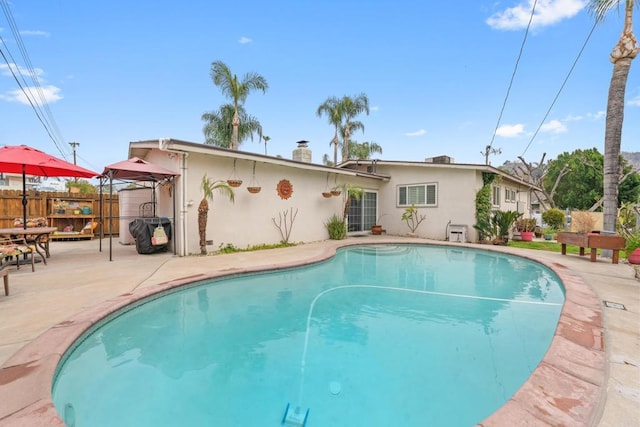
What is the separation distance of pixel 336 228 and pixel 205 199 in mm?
5917

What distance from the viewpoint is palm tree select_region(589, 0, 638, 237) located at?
318 inches

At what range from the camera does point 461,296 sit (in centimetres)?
526

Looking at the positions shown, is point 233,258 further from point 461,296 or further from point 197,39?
Result: point 197,39

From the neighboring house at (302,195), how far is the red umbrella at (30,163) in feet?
6.78

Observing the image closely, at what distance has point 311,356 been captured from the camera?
3.18 meters

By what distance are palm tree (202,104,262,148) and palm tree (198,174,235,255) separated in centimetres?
1519

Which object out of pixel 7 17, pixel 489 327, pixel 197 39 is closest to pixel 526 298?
pixel 489 327

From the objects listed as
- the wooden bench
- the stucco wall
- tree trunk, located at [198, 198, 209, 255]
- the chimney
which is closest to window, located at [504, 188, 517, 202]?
the wooden bench

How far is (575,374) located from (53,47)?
19.6 meters

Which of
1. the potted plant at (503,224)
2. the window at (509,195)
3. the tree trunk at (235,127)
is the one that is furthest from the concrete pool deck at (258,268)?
the tree trunk at (235,127)


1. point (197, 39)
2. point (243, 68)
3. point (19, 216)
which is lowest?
point (19, 216)

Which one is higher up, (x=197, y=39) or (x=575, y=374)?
(x=197, y=39)

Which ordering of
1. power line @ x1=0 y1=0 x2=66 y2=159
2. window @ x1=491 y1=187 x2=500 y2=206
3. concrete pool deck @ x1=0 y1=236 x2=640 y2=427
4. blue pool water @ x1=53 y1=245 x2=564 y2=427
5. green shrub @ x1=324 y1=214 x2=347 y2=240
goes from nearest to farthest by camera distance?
concrete pool deck @ x1=0 y1=236 x2=640 y2=427, blue pool water @ x1=53 y1=245 x2=564 y2=427, power line @ x1=0 y1=0 x2=66 y2=159, green shrub @ x1=324 y1=214 x2=347 y2=240, window @ x1=491 y1=187 x2=500 y2=206

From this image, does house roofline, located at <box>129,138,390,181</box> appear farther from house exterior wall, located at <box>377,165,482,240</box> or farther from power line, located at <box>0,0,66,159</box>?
power line, located at <box>0,0,66,159</box>
